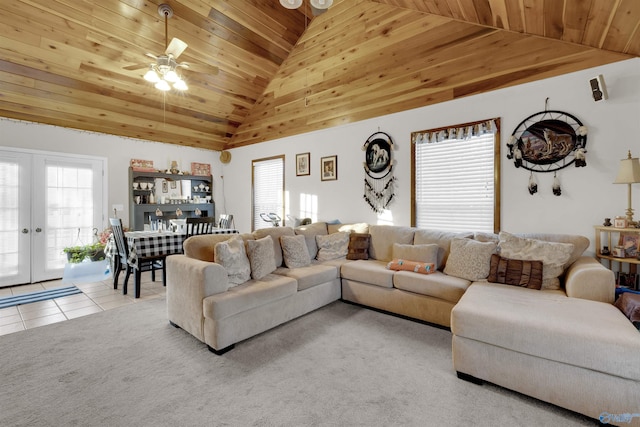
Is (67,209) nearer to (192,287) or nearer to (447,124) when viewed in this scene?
(192,287)

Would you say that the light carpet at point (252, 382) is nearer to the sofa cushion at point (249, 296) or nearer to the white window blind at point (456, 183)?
the sofa cushion at point (249, 296)

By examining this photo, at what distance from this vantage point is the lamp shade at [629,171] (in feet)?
8.37

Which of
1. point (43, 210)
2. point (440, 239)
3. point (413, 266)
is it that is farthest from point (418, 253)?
point (43, 210)

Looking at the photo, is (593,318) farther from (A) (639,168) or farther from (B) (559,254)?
(A) (639,168)

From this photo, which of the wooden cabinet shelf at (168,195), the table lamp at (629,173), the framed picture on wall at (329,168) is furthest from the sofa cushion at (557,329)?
the wooden cabinet shelf at (168,195)

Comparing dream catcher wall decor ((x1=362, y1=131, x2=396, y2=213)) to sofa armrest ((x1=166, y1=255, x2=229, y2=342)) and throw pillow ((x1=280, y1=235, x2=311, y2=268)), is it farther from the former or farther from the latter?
sofa armrest ((x1=166, y1=255, x2=229, y2=342))

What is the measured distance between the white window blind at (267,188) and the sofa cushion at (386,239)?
7.84ft

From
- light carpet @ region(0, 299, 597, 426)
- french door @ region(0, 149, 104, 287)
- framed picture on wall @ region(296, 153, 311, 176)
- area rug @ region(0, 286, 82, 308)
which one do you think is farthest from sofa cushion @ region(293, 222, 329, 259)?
french door @ region(0, 149, 104, 287)

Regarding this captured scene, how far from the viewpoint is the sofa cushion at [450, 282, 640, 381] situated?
63.1 inches

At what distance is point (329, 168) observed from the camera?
5.04 metres

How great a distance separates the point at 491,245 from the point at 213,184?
5863 mm

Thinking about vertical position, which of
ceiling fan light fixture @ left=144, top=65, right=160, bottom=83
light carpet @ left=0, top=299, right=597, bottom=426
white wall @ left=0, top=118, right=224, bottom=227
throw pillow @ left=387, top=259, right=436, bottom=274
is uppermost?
ceiling fan light fixture @ left=144, top=65, right=160, bottom=83

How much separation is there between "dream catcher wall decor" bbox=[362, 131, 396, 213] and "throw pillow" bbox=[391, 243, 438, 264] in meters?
1.02

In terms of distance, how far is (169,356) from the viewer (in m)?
2.40
